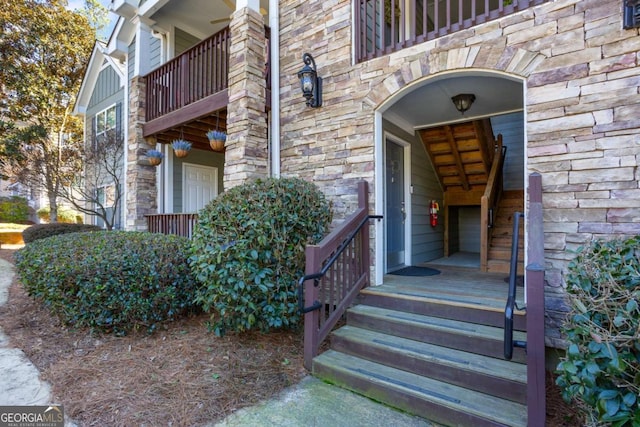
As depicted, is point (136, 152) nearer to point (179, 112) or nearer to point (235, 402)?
point (179, 112)

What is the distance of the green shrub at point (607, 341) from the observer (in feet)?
4.85

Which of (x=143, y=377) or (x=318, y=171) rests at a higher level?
(x=318, y=171)

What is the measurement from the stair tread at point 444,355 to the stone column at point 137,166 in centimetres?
546

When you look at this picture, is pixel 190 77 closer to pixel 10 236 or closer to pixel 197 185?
pixel 197 185

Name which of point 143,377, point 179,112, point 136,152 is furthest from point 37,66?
point 143,377

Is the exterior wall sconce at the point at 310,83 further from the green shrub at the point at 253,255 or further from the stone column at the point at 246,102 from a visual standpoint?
the green shrub at the point at 253,255

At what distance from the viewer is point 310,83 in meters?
4.14

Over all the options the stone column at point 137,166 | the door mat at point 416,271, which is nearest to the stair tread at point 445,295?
the door mat at point 416,271

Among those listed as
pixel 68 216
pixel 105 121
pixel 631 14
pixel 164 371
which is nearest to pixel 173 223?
pixel 164 371

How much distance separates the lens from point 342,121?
13.4 feet

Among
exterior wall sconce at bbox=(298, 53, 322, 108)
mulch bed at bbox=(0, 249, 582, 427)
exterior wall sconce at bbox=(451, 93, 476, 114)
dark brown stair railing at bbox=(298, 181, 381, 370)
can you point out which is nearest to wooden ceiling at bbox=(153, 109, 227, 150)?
exterior wall sconce at bbox=(298, 53, 322, 108)

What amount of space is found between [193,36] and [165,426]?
26.8ft

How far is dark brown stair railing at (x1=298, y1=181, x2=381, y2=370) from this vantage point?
2.91 meters

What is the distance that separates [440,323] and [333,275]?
1036 mm
